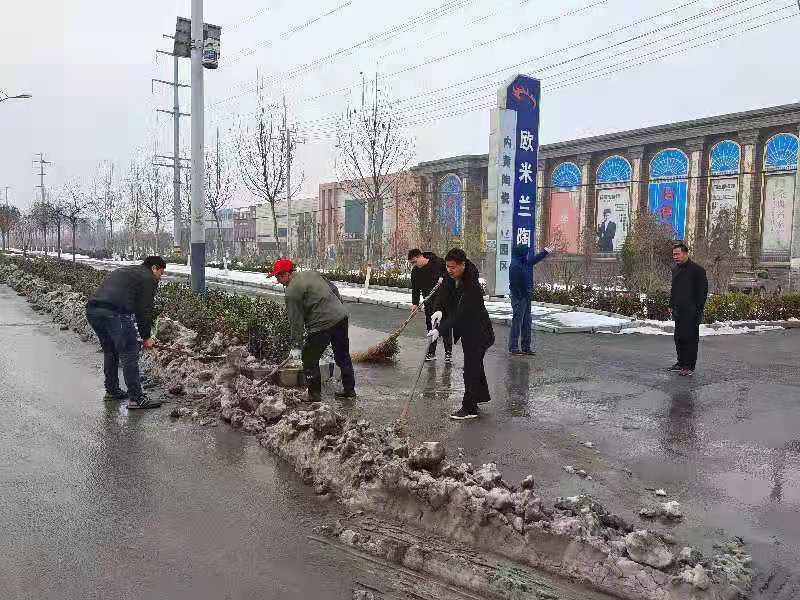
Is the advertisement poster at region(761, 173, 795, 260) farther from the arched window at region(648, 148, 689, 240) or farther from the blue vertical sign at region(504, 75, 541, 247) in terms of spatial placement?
the blue vertical sign at region(504, 75, 541, 247)

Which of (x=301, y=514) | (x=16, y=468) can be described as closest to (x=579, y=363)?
(x=301, y=514)

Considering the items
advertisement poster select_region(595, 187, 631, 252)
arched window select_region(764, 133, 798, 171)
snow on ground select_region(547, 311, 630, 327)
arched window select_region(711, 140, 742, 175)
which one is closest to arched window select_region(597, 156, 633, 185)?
advertisement poster select_region(595, 187, 631, 252)

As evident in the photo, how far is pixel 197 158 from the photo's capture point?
49.8 feet

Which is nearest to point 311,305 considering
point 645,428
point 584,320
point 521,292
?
point 645,428

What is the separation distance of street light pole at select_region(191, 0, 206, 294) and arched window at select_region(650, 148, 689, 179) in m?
28.2

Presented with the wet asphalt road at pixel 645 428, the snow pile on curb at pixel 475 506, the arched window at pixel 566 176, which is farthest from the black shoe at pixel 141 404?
the arched window at pixel 566 176

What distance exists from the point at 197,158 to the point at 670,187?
29187 millimetres

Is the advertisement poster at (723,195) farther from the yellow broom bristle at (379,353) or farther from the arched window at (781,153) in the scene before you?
the yellow broom bristle at (379,353)

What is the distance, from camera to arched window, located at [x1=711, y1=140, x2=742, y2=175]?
33500mm

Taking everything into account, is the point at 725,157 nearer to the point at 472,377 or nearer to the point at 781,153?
the point at 781,153

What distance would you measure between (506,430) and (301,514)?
8.16 feet

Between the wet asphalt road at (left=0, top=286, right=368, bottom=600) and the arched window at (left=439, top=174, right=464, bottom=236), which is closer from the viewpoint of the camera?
the wet asphalt road at (left=0, top=286, right=368, bottom=600)

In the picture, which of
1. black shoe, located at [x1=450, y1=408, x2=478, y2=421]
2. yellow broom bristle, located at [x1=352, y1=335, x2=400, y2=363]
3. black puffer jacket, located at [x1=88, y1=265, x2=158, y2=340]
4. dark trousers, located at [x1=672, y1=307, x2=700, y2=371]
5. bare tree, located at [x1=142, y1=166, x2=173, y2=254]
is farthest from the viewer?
bare tree, located at [x1=142, y1=166, x2=173, y2=254]

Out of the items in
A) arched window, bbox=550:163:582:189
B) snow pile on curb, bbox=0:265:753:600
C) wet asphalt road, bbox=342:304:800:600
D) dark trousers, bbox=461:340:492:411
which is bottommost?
wet asphalt road, bbox=342:304:800:600
